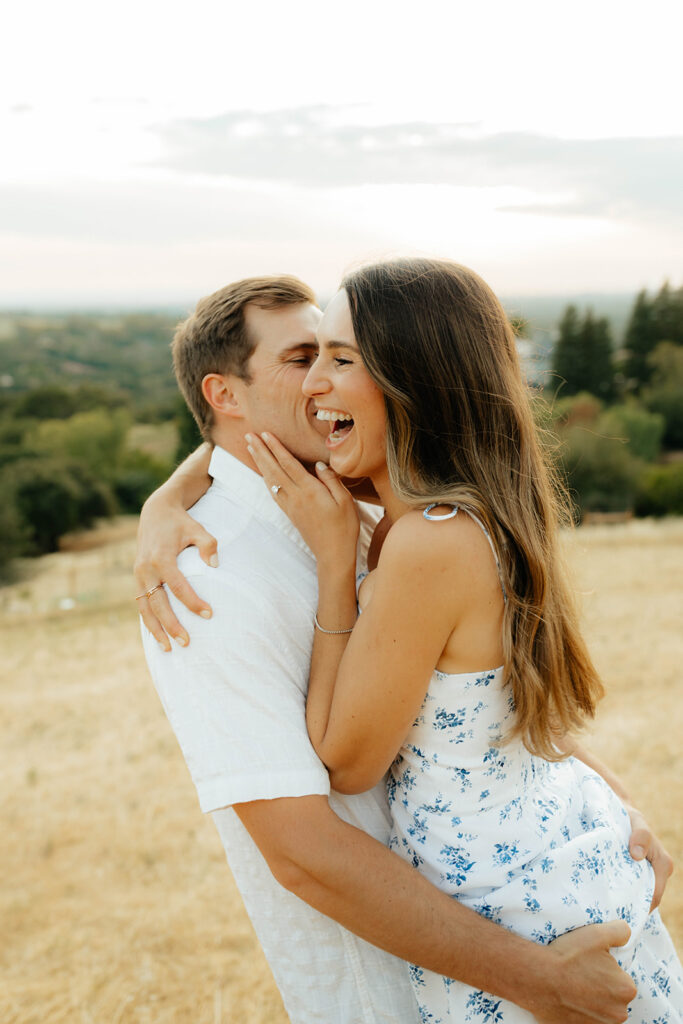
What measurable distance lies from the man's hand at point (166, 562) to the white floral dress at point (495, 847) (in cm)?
68

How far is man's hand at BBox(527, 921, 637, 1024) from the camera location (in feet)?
6.93

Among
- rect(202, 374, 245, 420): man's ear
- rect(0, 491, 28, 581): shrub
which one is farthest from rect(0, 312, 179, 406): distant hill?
rect(202, 374, 245, 420): man's ear

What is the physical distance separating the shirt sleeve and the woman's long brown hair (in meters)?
0.53

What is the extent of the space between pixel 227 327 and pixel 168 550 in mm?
833

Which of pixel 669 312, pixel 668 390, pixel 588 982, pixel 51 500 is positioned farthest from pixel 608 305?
pixel 588 982

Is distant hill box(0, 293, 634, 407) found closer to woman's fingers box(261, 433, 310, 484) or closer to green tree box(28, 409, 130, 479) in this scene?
green tree box(28, 409, 130, 479)

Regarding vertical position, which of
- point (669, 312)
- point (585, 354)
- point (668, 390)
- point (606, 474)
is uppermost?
point (669, 312)

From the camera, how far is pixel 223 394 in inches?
112

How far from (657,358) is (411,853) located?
6387 cm

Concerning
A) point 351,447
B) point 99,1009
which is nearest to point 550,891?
point 351,447

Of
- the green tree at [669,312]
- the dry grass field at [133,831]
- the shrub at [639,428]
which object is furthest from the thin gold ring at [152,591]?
the green tree at [669,312]

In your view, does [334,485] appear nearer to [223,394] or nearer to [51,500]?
[223,394]

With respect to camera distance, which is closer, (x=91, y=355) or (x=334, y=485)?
(x=334, y=485)

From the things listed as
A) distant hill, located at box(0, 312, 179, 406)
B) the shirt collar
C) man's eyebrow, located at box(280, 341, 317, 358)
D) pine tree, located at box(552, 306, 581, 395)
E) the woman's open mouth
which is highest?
man's eyebrow, located at box(280, 341, 317, 358)
